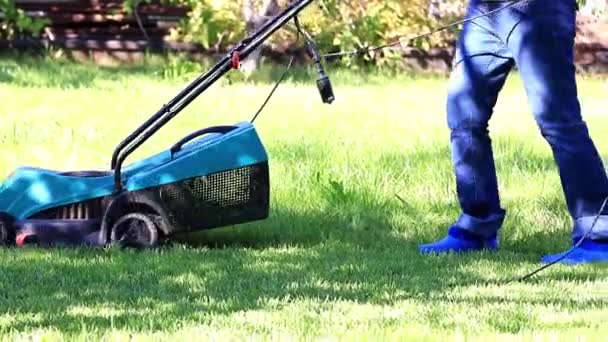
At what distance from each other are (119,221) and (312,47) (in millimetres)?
949

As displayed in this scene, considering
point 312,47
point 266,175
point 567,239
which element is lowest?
point 567,239

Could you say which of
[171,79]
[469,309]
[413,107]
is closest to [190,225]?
[469,309]

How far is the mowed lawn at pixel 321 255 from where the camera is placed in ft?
11.8

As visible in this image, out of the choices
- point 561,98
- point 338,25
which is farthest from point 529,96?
point 338,25

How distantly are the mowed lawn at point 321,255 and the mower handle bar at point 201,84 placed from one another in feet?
1.24

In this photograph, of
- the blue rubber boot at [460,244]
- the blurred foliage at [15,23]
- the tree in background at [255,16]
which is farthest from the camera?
the blurred foliage at [15,23]

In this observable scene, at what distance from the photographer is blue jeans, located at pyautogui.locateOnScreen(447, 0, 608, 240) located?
188 inches

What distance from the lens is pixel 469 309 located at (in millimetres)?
3830

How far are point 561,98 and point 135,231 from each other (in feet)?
5.29

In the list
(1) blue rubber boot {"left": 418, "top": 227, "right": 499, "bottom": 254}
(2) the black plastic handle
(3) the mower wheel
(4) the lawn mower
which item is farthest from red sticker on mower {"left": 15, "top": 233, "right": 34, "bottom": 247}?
(1) blue rubber boot {"left": 418, "top": 227, "right": 499, "bottom": 254}

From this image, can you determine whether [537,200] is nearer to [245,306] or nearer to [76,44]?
[245,306]

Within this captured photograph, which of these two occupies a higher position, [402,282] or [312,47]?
[312,47]

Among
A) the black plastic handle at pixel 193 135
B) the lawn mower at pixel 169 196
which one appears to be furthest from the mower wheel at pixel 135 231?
the black plastic handle at pixel 193 135

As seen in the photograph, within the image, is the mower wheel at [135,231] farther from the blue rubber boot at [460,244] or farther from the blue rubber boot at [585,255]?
the blue rubber boot at [585,255]
